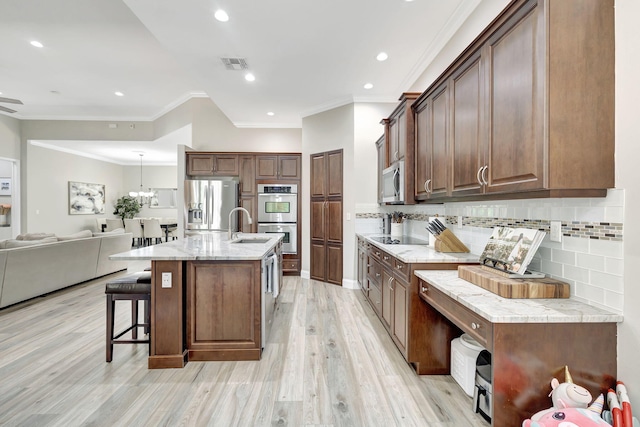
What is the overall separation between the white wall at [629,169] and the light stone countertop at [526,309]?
3.7 inches

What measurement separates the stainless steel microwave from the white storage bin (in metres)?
1.50

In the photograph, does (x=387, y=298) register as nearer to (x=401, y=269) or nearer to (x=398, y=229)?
(x=401, y=269)

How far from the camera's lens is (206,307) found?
95.3 inches

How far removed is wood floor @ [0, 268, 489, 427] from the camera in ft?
5.88

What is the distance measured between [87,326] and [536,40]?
434 cm

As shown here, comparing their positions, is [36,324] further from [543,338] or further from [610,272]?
[610,272]

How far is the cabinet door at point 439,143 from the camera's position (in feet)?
7.75

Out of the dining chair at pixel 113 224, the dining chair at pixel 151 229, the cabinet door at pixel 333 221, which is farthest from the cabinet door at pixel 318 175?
the dining chair at pixel 113 224

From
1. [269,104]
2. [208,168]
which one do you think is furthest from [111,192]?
[269,104]

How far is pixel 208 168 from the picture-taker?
5672 millimetres

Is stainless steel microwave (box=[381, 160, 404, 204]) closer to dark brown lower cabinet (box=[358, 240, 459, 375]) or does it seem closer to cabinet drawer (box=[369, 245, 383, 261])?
cabinet drawer (box=[369, 245, 383, 261])

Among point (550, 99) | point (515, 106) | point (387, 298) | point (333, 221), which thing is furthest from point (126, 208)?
point (550, 99)

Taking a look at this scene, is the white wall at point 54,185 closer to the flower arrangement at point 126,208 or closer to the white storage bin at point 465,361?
the flower arrangement at point 126,208

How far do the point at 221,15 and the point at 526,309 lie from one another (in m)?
3.20
